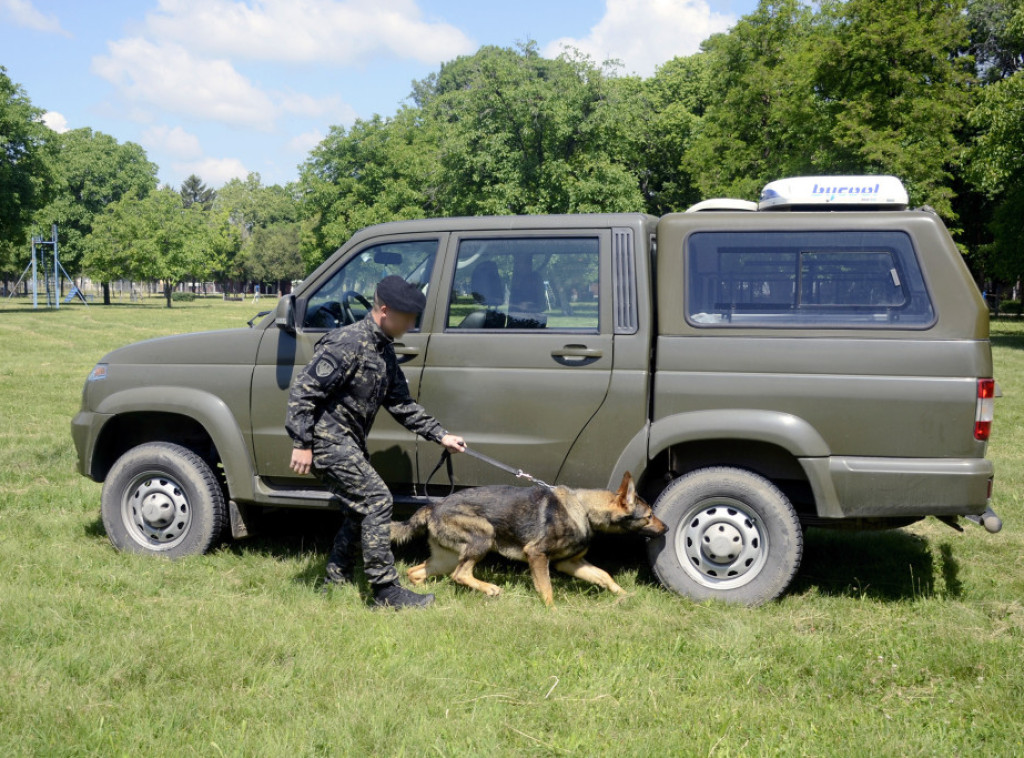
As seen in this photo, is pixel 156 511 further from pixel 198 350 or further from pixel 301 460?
pixel 301 460

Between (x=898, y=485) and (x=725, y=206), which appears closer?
(x=898, y=485)

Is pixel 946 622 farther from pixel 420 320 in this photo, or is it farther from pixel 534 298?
pixel 420 320

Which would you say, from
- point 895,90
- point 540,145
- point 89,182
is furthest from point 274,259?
point 895,90

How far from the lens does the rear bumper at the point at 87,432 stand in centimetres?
600

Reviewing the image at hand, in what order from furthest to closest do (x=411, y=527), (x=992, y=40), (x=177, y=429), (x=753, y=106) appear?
(x=992, y=40) < (x=753, y=106) < (x=177, y=429) < (x=411, y=527)

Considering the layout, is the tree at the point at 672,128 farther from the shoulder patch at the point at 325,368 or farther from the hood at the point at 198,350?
the shoulder patch at the point at 325,368

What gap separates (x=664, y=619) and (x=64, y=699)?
286 centimetres

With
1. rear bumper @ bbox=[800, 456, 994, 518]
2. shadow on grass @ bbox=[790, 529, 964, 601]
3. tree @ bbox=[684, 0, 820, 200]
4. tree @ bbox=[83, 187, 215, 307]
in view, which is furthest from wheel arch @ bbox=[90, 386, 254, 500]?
tree @ bbox=[83, 187, 215, 307]

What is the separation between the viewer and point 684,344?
5074 millimetres

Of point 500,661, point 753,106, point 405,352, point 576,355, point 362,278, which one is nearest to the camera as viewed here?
point 500,661

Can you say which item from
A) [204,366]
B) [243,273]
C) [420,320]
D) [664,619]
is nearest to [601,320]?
[420,320]

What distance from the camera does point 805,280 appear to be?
5.03 meters

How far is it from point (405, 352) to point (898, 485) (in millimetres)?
2827

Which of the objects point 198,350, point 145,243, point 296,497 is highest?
point 145,243
